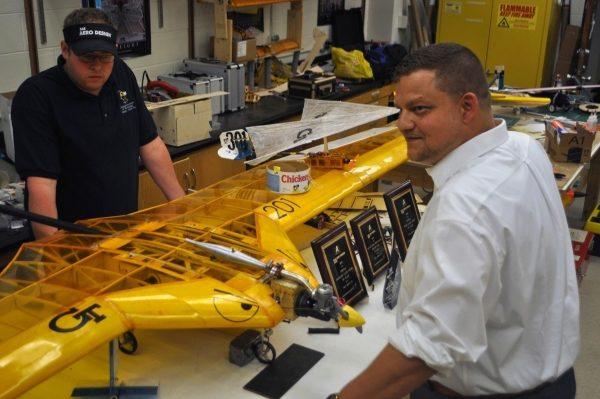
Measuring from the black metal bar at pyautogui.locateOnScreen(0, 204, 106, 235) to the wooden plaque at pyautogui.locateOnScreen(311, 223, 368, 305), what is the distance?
27.8 inches

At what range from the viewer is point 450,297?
125 cm

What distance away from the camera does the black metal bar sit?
1.77 metres

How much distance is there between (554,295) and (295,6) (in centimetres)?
469

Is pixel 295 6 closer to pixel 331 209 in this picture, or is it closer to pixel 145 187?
pixel 145 187

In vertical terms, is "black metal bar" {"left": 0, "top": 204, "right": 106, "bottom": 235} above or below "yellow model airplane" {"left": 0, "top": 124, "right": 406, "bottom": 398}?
above

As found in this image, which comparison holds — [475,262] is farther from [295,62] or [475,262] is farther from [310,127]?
[295,62]

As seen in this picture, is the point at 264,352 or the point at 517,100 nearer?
the point at 264,352

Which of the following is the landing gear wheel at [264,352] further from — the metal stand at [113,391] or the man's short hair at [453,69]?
the man's short hair at [453,69]

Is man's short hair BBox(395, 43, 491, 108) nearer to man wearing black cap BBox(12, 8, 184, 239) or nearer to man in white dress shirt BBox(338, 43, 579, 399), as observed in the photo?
man in white dress shirt BBox(338, 43, 579, 399)

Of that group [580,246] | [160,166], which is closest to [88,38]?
[160,166]

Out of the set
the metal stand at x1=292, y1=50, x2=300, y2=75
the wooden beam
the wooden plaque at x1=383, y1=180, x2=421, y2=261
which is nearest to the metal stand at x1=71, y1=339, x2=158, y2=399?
the wooden plaque at x1=383, y1=180, x2=421, y2=261

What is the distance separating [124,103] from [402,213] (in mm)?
1202

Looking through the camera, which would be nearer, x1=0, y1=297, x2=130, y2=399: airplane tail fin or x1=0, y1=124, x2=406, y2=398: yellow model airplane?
x1=0, y1=297, x2=130, y2=399: airplane tail fin

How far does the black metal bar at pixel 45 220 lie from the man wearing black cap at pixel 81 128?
0.31 meters
